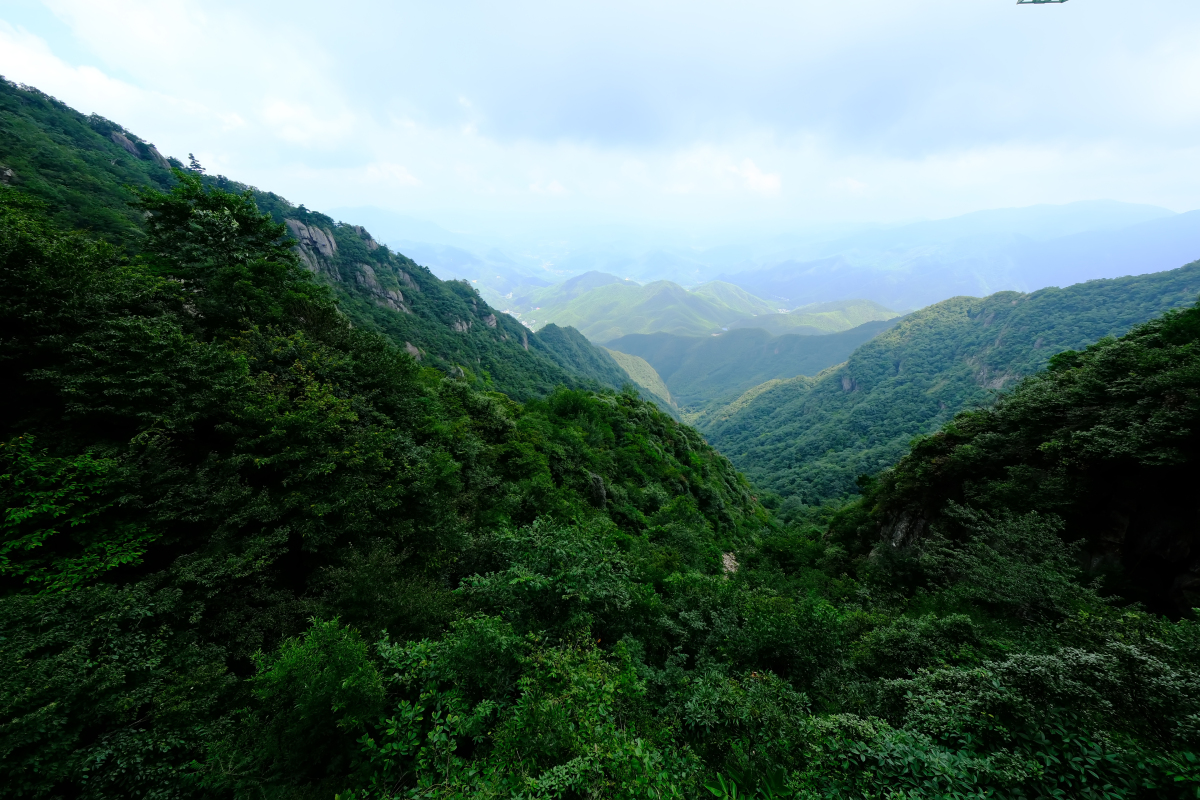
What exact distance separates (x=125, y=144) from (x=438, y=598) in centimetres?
13525

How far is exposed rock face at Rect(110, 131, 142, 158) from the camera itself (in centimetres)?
8350

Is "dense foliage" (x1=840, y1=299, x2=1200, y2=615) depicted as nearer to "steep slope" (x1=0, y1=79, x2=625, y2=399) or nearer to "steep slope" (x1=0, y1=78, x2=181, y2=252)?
"steep slope" (x1=0, y1=79, x2=625, y2=399)

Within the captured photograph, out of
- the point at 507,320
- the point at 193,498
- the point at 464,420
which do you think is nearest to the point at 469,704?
the point at 193,498

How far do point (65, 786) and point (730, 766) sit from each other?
39.0ft

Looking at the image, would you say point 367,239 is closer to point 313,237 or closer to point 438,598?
point 313,237

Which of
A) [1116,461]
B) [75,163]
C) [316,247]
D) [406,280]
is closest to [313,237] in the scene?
[316,247]

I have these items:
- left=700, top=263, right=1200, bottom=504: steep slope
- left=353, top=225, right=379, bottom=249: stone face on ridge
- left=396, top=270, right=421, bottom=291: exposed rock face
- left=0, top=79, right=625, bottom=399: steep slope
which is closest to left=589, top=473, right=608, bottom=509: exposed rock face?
left=0, top=79, right=625, bottom=399: steep slope

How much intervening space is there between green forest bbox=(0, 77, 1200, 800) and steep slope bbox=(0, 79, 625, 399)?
12.5 meters

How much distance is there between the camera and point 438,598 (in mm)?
12273

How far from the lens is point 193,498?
36.8 feet

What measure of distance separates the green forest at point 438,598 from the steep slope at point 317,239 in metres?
12.5

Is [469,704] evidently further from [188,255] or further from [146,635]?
[188,255]

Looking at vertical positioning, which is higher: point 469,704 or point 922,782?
point 922,782

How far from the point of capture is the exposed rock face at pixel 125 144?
274 ft
